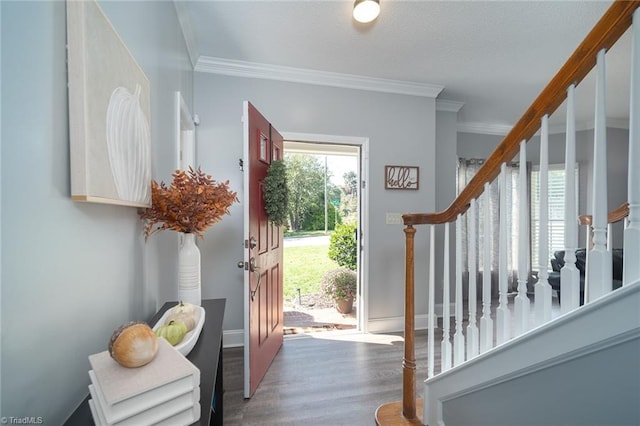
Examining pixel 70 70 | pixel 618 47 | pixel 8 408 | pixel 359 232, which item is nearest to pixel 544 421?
pixel 8 408

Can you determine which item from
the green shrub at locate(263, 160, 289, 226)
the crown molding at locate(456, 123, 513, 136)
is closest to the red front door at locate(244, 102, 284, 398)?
the green shrub at locate(263, 160, 289, 226)

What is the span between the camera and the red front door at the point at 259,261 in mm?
1878

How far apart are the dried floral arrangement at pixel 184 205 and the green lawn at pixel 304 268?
3553 millimetres

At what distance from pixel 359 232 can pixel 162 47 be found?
7.52ft

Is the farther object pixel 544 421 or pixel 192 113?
pixel 192 113

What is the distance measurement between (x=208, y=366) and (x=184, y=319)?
203mm

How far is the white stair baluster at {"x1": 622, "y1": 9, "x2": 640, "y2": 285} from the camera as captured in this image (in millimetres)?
654

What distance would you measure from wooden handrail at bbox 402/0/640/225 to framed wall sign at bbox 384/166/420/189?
166 centimetres

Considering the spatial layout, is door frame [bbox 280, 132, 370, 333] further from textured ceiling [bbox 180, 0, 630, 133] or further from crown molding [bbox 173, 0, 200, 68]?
crown molding [bbox 173, 0, 200, 68]

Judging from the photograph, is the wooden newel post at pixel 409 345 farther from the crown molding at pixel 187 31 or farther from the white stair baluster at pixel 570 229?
the crown molding at pixel 187 31

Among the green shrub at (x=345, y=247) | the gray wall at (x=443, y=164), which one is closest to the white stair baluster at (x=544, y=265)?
the gray wall at (x=443, y=164)

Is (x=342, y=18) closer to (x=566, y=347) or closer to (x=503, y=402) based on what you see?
(x=566, y=347)

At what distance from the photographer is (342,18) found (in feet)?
6.50

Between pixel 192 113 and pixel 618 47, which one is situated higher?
Answer: pixel 618 47
